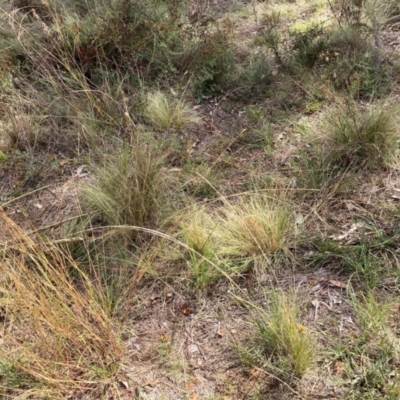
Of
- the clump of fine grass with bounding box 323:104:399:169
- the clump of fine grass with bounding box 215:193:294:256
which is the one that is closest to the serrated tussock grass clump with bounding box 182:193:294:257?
the clump of fine grass with bounding box 215:193:294:256

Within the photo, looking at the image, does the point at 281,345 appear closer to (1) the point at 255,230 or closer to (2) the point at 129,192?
(1) the point at 255,230

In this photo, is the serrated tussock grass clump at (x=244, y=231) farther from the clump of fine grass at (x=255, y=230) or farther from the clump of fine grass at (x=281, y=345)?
the clump of fine grass at (x=281, y=345)

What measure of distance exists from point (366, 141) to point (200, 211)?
129 cm

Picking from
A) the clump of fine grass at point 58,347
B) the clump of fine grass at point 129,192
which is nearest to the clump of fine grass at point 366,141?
the clump of fine grass at point 129,192

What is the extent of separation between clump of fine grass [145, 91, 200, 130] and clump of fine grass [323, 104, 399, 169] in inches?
52.5

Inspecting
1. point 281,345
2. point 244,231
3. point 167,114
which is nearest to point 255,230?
point 244,231

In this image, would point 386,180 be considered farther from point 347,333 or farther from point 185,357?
point 185,357

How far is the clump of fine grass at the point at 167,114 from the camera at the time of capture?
12.1ft

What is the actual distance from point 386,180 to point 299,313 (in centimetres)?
120

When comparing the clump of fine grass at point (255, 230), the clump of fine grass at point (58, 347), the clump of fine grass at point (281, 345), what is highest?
the clump of fine grass at point (58, 347)

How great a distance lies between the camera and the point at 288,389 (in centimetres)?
187

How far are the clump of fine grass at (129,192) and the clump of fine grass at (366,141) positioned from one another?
1258 mm

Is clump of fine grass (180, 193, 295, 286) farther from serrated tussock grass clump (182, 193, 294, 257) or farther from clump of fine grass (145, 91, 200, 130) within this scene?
clump of fine grass (145, 91, 200, 130)

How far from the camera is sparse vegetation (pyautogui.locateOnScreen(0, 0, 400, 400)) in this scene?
1968 mm
